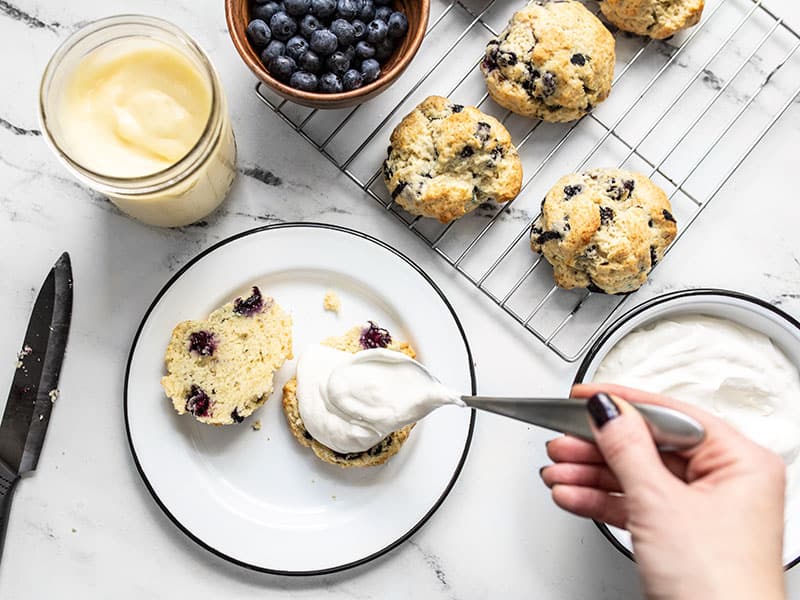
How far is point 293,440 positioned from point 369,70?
0.88m

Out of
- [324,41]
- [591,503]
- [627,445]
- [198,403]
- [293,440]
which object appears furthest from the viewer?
[293,440]

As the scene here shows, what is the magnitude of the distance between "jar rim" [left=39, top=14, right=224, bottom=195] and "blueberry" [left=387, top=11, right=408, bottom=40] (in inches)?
16.2

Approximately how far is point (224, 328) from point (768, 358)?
4.22 feet

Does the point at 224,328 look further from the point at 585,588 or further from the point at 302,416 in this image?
the point at 585,588

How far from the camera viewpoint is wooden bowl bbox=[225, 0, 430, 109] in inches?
68.6

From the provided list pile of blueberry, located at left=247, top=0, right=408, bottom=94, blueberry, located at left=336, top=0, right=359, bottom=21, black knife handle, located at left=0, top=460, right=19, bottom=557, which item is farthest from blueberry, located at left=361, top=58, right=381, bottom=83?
black knife handle, located at left=0, top=460, right=19, bottom=557

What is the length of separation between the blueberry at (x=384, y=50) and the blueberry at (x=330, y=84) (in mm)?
119

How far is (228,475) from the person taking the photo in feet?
6.47

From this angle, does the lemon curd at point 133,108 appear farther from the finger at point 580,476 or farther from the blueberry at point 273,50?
the finger at point 580,476

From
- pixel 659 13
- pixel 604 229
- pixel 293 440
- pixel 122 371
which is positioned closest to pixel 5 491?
pixel 122 371

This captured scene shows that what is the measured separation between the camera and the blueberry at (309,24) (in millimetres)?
1761

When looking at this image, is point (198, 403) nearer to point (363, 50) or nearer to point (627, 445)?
point (363, 50)

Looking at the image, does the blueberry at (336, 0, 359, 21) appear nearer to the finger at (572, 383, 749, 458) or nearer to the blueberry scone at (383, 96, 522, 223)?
the blueberry scone at (383, 96, 522, 223)

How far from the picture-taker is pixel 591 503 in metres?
1.52
